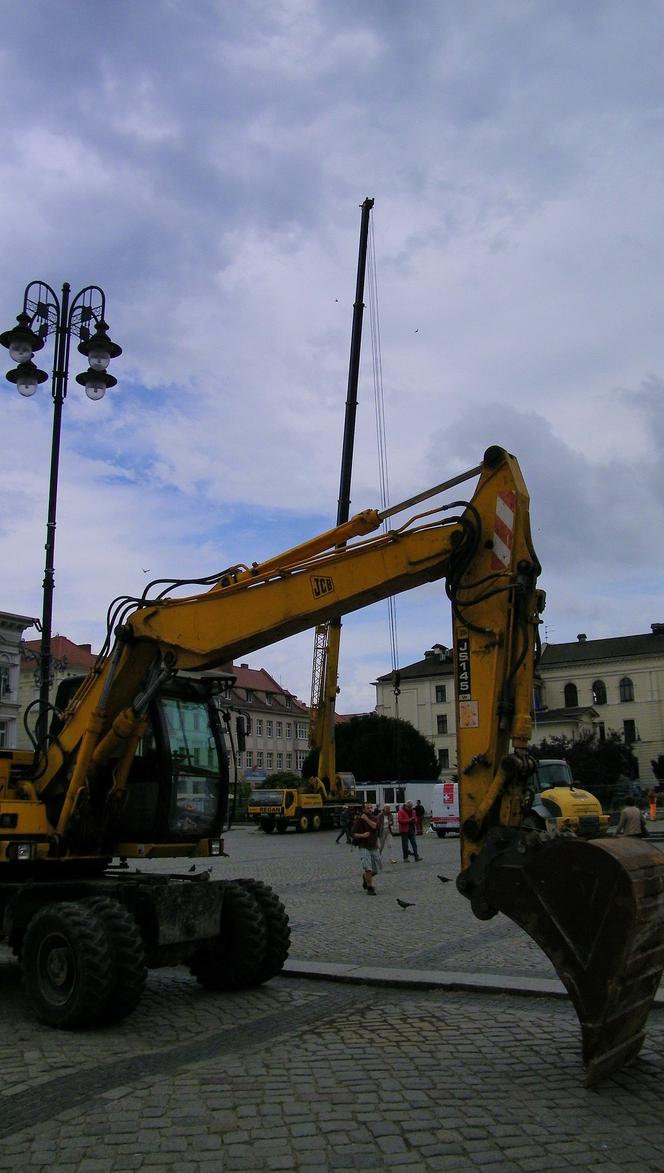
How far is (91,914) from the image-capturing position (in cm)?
790

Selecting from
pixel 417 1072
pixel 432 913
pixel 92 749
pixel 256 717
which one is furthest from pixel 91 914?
pixel 256 717

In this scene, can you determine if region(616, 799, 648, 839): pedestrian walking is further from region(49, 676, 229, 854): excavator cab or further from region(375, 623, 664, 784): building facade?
region(375, 623, 664, 784): building facade

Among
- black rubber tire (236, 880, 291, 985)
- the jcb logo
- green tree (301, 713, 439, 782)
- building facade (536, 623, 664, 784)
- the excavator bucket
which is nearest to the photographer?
the excavator bucket

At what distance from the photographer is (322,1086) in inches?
238

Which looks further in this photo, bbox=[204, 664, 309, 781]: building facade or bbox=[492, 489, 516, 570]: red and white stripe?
bbox=[204, 664, 309, 781]: building facade

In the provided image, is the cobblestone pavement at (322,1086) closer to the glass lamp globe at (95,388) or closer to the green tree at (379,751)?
the glass lamp globe at (95,388)

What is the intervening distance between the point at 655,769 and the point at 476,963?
78.6 meters

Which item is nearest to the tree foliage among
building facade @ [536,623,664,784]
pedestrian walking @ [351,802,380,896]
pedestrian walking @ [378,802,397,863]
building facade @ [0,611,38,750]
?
building facade @ [536,623,664,784]

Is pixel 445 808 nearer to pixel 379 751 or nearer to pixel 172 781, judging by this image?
pixel 172 781

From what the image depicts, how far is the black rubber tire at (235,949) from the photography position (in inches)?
356

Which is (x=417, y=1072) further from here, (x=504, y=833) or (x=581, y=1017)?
(x=504, y=833)

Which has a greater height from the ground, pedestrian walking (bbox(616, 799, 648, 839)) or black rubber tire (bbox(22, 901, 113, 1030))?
pedestrian walking (bbox(616, 799, 648, 839))

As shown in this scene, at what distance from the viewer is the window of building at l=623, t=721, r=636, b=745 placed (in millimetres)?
94312

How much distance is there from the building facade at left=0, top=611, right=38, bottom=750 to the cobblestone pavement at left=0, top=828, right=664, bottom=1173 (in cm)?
5617
